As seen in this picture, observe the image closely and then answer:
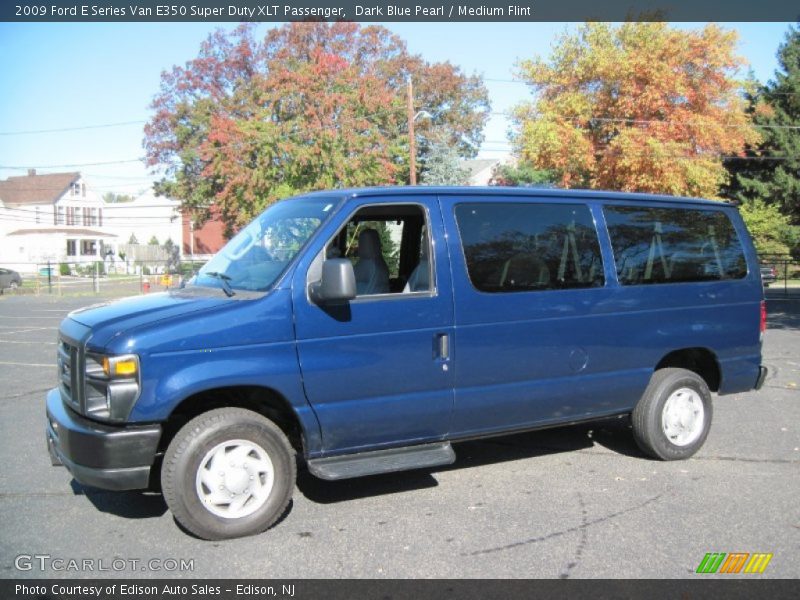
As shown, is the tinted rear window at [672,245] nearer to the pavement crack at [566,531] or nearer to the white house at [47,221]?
the pavement crack at [566,531]

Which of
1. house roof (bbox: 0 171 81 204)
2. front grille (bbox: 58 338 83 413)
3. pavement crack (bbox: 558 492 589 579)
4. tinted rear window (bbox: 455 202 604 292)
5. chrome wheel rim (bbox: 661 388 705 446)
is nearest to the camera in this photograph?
pavement crack (bbox: 558 492 589 579)

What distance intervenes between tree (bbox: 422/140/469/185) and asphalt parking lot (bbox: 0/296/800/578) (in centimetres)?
3442

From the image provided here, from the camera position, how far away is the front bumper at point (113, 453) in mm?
4043

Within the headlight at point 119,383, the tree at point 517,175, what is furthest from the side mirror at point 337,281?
the tree at point 517,175

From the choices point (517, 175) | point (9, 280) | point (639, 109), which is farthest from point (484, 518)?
point (517, 175)

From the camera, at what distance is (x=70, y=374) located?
4402 millimetres

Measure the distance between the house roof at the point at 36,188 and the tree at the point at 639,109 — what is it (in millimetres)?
46978

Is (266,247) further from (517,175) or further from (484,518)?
(517,175)

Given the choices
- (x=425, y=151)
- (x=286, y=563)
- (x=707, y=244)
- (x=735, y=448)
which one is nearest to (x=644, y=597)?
(x=286, y=563)

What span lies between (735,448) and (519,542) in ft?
9.63

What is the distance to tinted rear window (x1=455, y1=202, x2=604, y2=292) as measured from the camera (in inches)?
199

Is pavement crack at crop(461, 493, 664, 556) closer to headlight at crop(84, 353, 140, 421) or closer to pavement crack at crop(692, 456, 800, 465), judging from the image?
pavement crack at crop(692, 456, 800, 465)

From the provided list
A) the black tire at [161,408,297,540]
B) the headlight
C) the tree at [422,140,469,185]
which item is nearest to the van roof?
the black tire at [161,408,297,540]

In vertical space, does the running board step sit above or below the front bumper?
below
